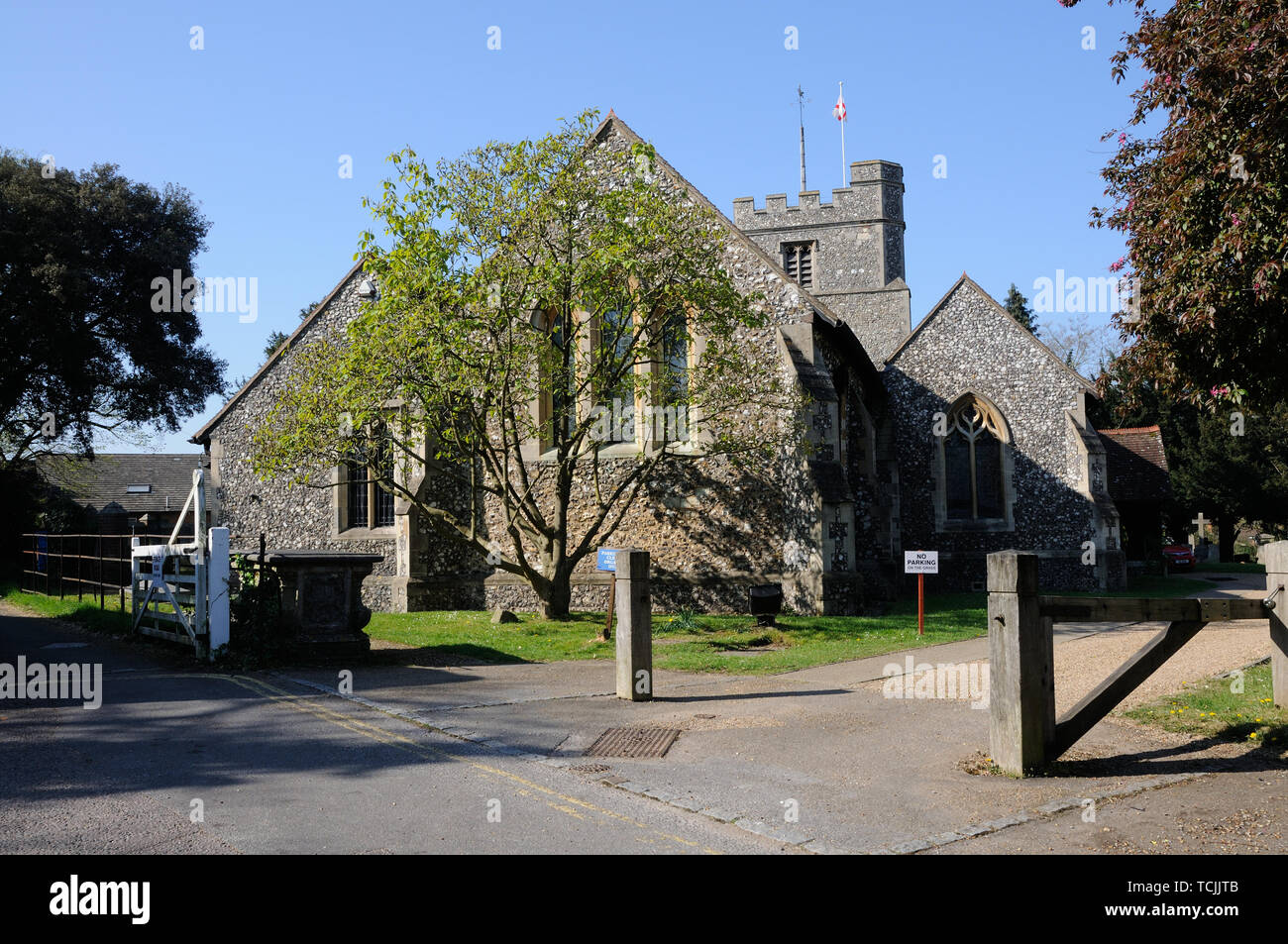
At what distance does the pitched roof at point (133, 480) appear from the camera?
162 feet

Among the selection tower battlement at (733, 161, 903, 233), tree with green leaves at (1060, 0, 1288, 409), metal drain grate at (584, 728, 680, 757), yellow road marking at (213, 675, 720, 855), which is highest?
tower battlement at (733, 161, 903, 233)

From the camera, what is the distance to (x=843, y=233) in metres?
43.7

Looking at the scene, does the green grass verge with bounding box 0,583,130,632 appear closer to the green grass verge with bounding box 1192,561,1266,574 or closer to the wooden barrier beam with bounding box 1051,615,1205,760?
the wooden barrier beam with bounding box 1051,615,1205,760

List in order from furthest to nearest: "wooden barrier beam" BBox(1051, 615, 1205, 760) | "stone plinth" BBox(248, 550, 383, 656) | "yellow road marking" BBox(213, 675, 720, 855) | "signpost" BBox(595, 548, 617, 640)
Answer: "signpost" BBox(595, 548, 617, 640) < "stone plinth" BBox(248, 550, 383, 656) < "wooden barrier beam" BBox(1051, 615, 1205, 760) < "yellow road marking" BBox(213, 675, 720, 855)

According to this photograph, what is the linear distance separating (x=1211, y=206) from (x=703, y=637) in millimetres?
9371

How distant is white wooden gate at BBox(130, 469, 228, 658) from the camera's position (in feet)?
39.3

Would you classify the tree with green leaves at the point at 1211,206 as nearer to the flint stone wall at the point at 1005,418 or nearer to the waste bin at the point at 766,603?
the waste bin at the point at 766,603

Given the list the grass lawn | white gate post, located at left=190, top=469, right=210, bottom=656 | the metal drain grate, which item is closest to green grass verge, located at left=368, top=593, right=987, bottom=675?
white gate post, located at left=190, top=469, right=210, bottom=656

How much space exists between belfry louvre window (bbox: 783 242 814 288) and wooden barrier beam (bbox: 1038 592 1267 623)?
3795 centimetres

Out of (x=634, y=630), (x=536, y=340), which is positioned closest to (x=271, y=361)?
(x=536, y=340)

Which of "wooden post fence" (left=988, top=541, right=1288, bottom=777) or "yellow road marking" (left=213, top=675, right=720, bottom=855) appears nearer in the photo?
"yellow road marking" (left=213, top=675, right=720, bottom=855)

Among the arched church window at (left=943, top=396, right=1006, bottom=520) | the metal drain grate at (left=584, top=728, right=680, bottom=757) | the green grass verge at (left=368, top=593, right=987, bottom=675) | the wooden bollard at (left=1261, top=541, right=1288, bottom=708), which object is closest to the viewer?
the wooden bollard at (left=1261, top=541, right=1288, bottom=708)

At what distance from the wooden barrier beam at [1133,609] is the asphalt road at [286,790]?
288 centimetres
